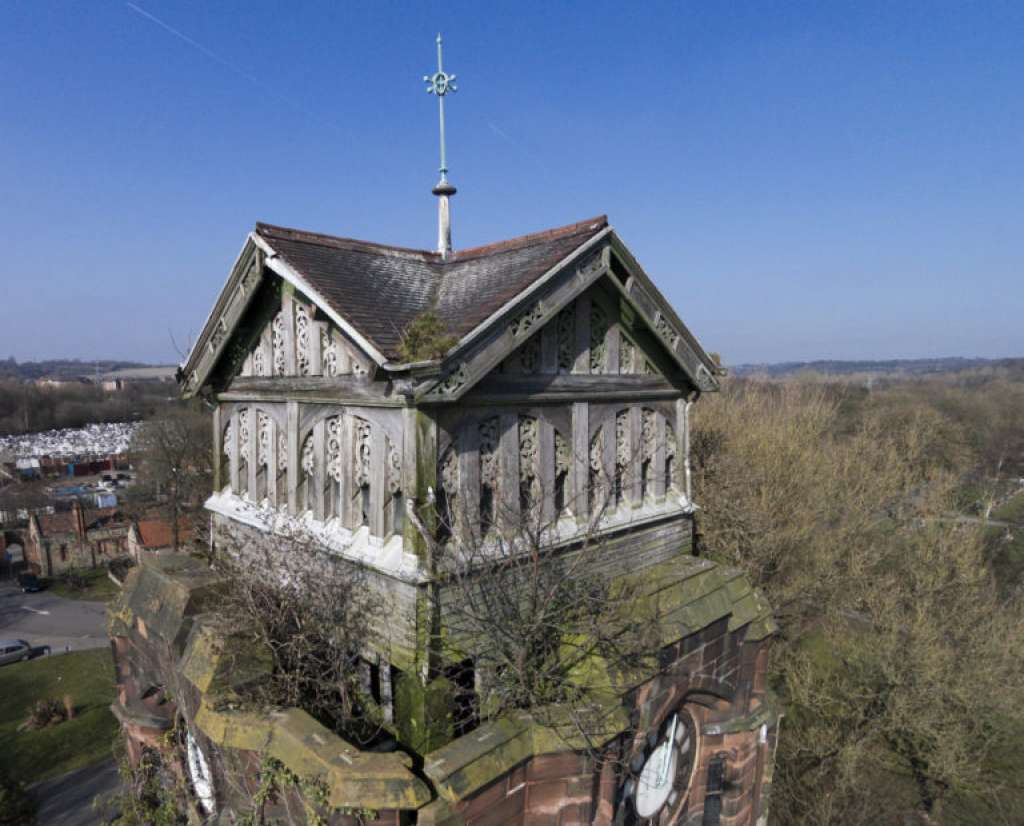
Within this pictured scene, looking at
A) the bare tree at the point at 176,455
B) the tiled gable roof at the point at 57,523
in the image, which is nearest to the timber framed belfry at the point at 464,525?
the bare tree at the point at 176,455

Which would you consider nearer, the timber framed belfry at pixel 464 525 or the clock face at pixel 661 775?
the timber framed belfry at pixel 464 525

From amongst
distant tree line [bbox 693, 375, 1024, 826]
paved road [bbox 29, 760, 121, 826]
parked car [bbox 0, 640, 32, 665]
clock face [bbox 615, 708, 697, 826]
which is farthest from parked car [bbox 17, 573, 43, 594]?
clock face [bbox 615, 708, 697, 826]

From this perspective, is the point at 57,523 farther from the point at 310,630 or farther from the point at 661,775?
the point at 661,775

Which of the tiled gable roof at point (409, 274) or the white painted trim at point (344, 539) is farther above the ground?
the tiled gable roof at point (409, 274)

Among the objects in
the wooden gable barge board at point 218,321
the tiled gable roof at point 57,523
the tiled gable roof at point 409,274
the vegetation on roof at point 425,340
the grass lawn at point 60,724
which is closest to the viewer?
the vegetation on roof at point 425,340

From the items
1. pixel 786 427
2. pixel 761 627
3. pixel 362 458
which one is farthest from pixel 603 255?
pixel 786 427

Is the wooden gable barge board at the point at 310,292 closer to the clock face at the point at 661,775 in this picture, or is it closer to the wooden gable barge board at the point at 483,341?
the wooden gable barge board at the point at 483,341

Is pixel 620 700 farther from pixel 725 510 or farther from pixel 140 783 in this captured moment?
pixel 725 510
